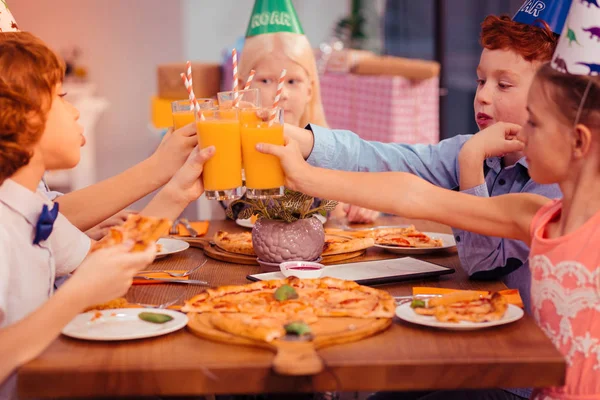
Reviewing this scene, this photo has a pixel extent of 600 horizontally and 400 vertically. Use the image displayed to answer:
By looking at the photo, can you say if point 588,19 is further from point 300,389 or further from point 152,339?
point 152,339

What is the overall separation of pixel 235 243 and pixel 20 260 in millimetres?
659

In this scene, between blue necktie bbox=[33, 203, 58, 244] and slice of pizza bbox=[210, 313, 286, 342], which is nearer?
slice of pizza bbox=[210, 313, 286, 342]

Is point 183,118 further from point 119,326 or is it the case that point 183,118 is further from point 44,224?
point 119,326

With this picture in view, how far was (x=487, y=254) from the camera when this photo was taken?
171cm

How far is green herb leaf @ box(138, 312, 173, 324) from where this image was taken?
4.48 ft

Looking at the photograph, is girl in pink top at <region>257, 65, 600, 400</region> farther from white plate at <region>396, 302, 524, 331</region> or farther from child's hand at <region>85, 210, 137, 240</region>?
child's hand at <region>85, 210, 137, 240</region>

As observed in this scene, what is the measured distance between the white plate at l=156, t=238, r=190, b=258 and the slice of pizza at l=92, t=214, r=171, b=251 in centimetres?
59

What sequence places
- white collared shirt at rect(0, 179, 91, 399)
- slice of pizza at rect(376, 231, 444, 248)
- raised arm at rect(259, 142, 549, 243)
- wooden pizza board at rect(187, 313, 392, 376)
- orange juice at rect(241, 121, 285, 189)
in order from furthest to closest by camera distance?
1. slice of pizza at rect(376, 231, 444, 248)
2. orange juice at rect(241, 121, 285, 189)
3. raised arm at rect(259, 142, 549, 243)
4. white collared shirt at rect(0, 179, 91, 399)
5. wooden pizza board at rect(187, 313, 392, 376)

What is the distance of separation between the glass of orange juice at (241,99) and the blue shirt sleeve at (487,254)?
0.53 metres

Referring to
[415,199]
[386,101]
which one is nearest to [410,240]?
[415,199]

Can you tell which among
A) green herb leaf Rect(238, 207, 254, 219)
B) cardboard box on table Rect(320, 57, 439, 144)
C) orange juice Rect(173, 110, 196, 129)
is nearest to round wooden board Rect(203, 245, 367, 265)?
green herb leaf Rect(238, 207, 254, 219)

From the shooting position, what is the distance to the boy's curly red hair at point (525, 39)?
193 centimetres

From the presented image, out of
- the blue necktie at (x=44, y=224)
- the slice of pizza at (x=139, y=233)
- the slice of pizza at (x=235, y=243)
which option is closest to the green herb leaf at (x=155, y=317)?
the slice of pizza at (x=139, y=233)

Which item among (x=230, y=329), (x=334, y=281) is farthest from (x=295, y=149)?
(x=230, y=329)
